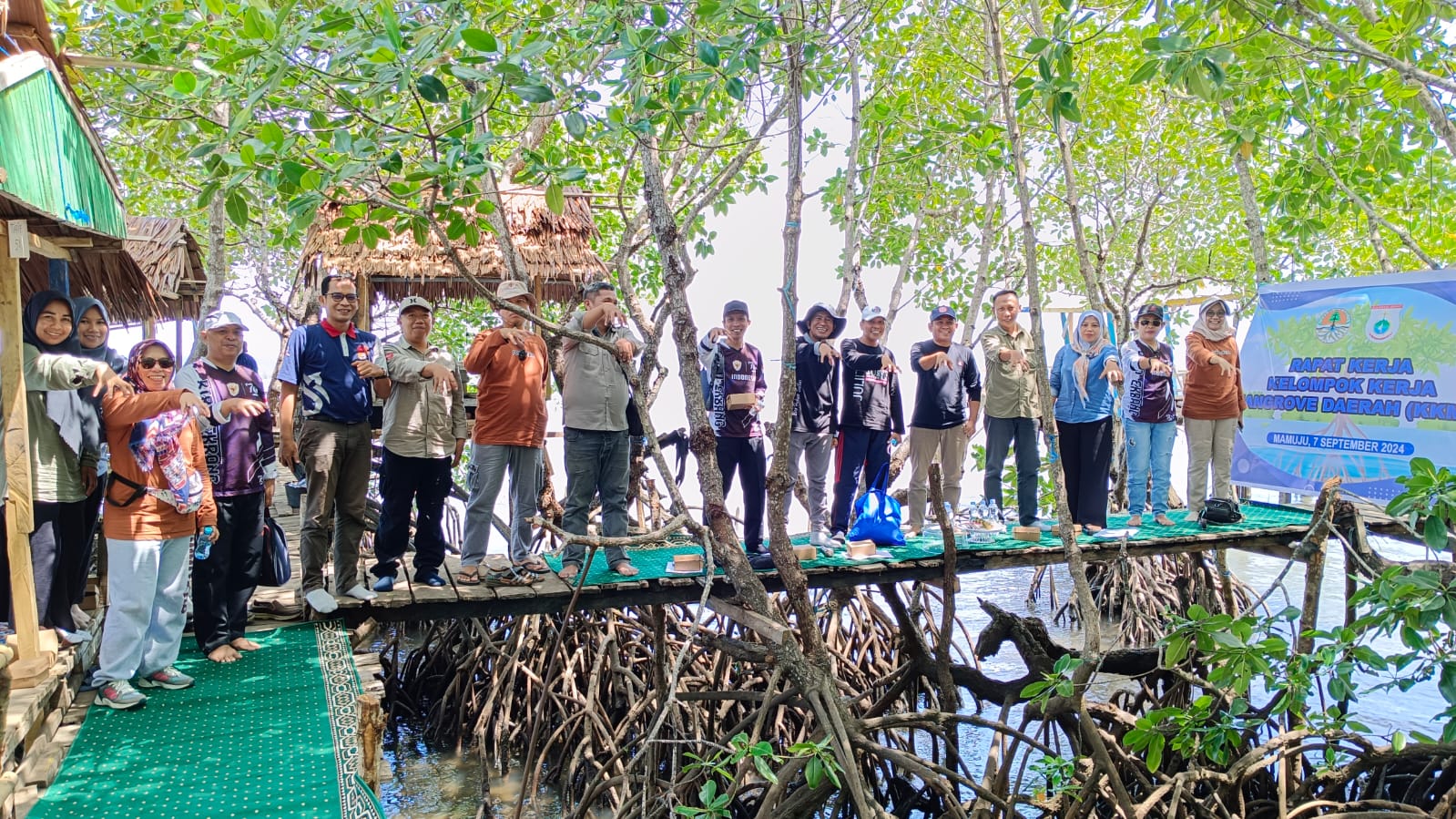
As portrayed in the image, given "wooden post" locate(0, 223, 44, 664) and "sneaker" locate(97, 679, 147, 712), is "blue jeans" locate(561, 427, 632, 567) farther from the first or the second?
"wooden post" locate(0, 223, 44, 664)

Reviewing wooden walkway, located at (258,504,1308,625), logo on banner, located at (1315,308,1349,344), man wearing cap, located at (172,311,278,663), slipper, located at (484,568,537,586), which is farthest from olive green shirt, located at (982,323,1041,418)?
man wearing cap, located at (172,311,278,663)

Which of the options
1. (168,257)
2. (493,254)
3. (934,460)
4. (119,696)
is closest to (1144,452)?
(934,460)

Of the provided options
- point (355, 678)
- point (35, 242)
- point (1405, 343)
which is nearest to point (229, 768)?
point (355, 678)

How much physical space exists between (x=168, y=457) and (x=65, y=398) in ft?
1.45

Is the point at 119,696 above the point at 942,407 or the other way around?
the other way around

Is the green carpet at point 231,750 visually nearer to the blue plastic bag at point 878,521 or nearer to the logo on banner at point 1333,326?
the blue plastic bag at point 878,521

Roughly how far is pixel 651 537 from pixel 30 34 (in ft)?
11.5

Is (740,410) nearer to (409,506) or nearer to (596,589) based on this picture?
(596,589)

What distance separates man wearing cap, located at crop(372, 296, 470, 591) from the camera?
4.67 metres

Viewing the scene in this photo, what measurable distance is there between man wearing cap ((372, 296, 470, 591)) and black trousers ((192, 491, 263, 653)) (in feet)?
1.89

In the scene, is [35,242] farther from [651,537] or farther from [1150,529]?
[1150,529]

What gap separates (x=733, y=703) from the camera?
5918mm

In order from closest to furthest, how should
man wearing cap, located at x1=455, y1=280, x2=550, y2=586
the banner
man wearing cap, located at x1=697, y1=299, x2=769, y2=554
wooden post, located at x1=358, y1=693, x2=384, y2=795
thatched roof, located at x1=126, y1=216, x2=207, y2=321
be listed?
wooden post, located at x1=358, y1=693, x2=384, y2=795 < man wearing cap, located at x1=455, y1=280, x2=550, y2=586 < man wearing cap, located at x1=697, y1=299, x2=769, y2=554 < the banner < thatched roof, located at x1=126, y1=216, x2=207, y2=321

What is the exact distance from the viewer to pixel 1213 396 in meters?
6.56
